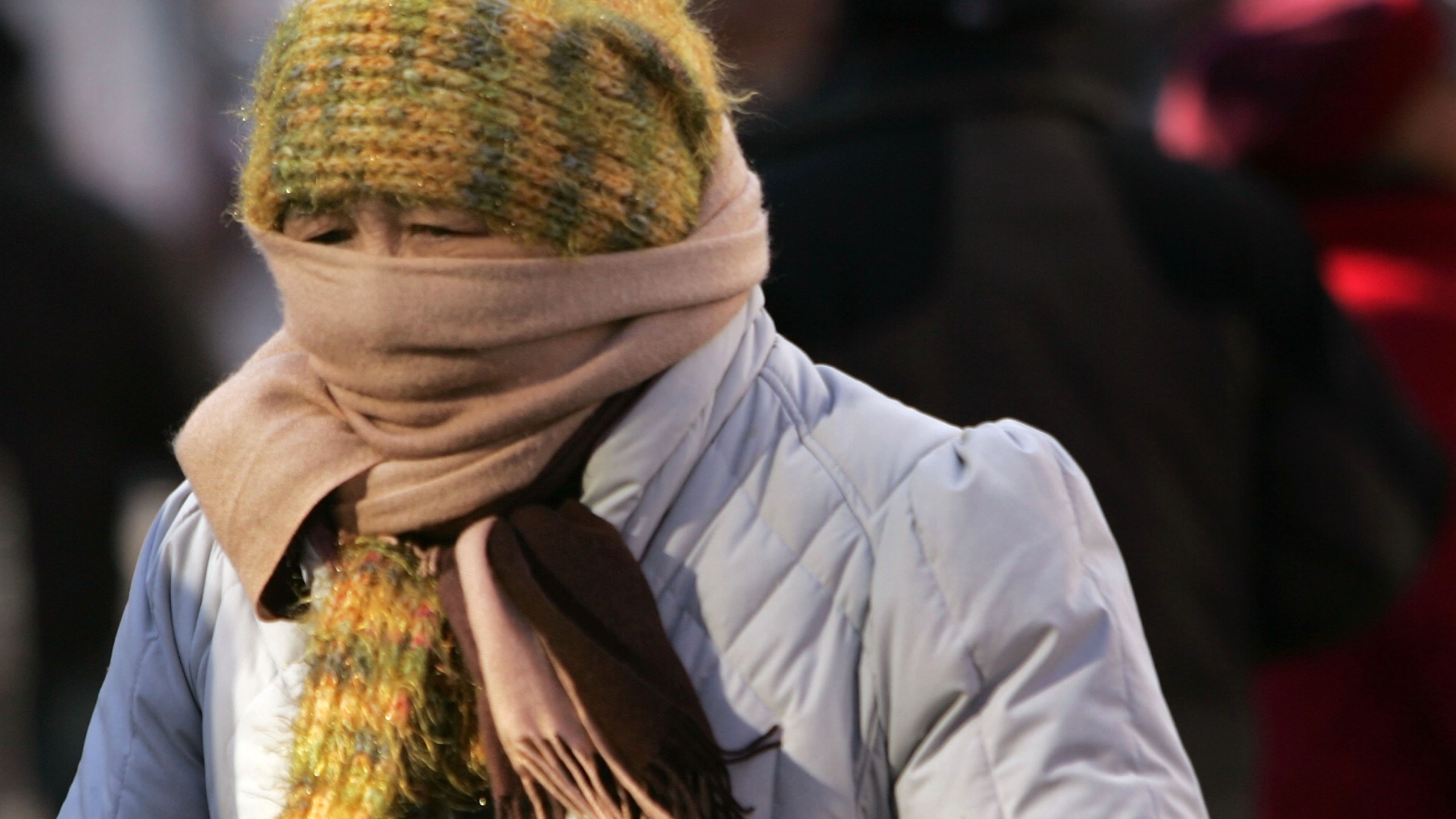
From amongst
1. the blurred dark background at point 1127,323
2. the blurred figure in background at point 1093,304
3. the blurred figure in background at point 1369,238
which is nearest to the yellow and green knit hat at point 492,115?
the blurred dark background at point 1127,323

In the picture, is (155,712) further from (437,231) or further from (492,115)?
(492,115)

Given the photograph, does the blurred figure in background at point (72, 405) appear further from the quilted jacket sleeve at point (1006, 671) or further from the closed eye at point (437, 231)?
the quilted jacket sleeve at point (1006, 671)

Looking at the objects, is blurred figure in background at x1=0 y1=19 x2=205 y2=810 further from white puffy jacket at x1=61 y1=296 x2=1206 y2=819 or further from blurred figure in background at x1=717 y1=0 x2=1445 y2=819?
white puffy jacket at x1=61 y1=296 x2=1206 y2=819

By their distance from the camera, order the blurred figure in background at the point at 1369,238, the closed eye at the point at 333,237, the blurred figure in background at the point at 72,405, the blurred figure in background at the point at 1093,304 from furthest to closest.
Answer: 1. the blurred figure in background at the point at 72,405
2. the blurred figure in background at the point at 1369,238
3. the blurred figure in background at the point at 1093,304
4. the closed eye at the point at 333,237

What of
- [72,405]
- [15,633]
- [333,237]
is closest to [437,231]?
[333,237]

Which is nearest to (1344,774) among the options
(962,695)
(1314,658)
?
(1314,658)

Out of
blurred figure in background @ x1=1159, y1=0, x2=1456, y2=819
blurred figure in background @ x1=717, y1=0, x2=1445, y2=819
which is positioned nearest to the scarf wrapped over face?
blurred figure in background @ x1=717, y1=0, x2=1445, y2=819

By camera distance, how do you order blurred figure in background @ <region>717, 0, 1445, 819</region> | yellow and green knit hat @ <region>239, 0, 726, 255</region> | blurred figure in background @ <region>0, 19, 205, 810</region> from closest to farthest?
1. yellow and green knit hat @ <region>239, 0, 726, 255</region>
2. blurred figure in background @ <region>717, 0, 1445, 819</region>
3. blurred figure in background @ <region>0, 19, 205, 810</region>

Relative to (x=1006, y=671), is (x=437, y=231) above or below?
above

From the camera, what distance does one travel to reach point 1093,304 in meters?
2.79

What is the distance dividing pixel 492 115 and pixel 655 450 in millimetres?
338

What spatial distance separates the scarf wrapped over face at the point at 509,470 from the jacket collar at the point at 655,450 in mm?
21

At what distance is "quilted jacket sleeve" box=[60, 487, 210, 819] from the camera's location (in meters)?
1.89

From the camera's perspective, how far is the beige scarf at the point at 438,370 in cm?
171
